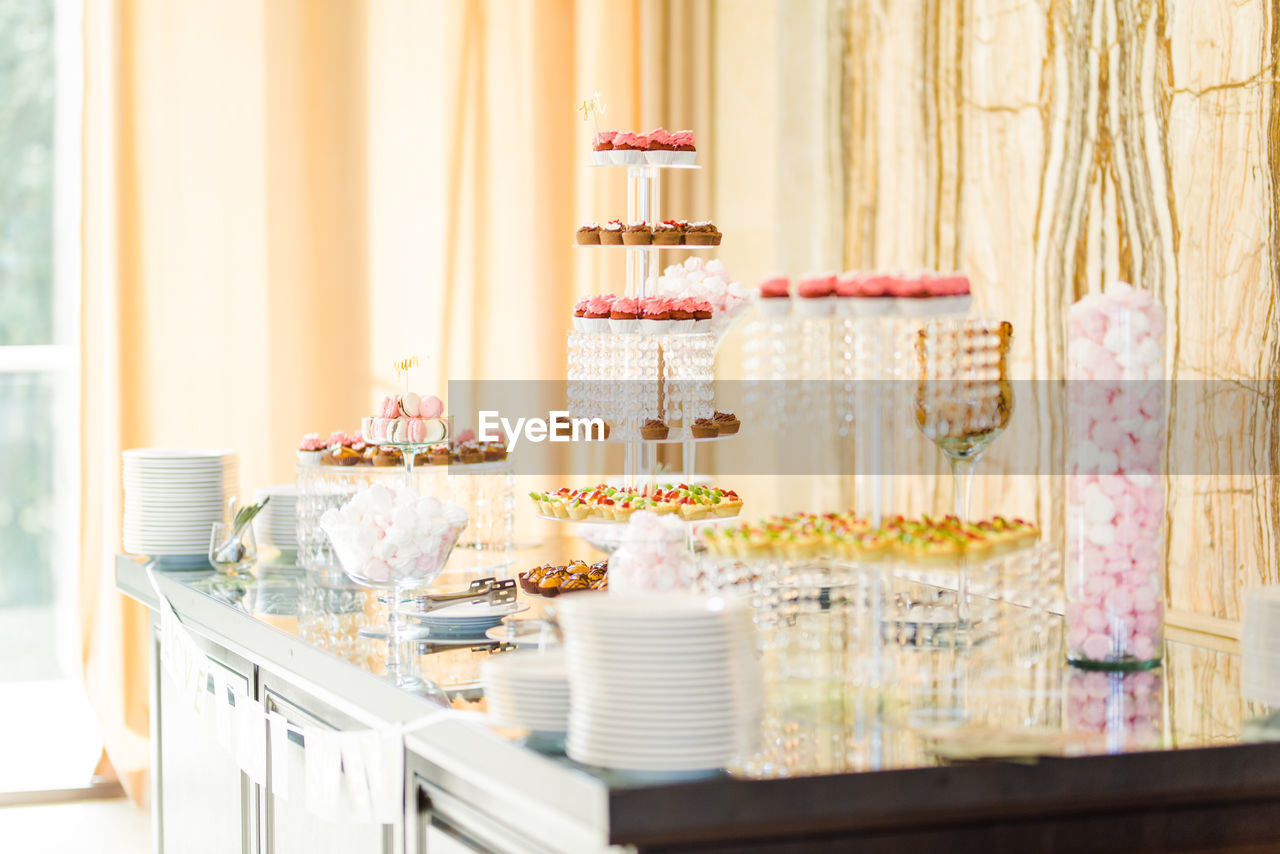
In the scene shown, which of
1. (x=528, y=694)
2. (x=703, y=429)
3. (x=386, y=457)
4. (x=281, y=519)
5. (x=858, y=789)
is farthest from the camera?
(x=281, y=519)

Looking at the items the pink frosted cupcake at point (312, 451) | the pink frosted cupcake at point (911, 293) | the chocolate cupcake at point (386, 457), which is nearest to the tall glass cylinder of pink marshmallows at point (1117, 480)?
the pink frosted cupcake at point (911, 293)

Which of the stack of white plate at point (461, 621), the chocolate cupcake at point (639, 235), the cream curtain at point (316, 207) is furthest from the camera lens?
the cream curtain at point (316, 207)

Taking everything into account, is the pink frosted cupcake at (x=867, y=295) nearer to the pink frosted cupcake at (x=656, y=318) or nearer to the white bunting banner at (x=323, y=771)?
the pink frosted cupcake at (x=656, y=318)

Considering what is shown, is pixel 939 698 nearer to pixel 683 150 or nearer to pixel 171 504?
pixel 683 150

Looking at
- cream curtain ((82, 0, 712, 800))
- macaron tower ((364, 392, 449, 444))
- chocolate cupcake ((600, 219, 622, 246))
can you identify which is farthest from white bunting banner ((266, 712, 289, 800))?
cream curtain ((82, 0, 712, 800))

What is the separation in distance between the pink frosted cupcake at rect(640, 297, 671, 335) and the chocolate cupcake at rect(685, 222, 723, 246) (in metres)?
0.19

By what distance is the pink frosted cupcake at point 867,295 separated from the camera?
68.7 inches

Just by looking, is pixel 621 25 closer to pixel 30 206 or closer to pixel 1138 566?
pixel 30 206

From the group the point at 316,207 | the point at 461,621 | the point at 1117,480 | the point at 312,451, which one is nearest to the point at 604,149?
the point at 312,451

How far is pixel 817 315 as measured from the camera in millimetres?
1772

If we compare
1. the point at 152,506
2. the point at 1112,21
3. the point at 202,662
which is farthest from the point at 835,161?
the point at 202,662

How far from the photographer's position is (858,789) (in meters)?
1.44

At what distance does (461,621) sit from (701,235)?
86cm

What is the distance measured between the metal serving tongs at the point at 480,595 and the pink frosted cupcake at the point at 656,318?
1.63ft
